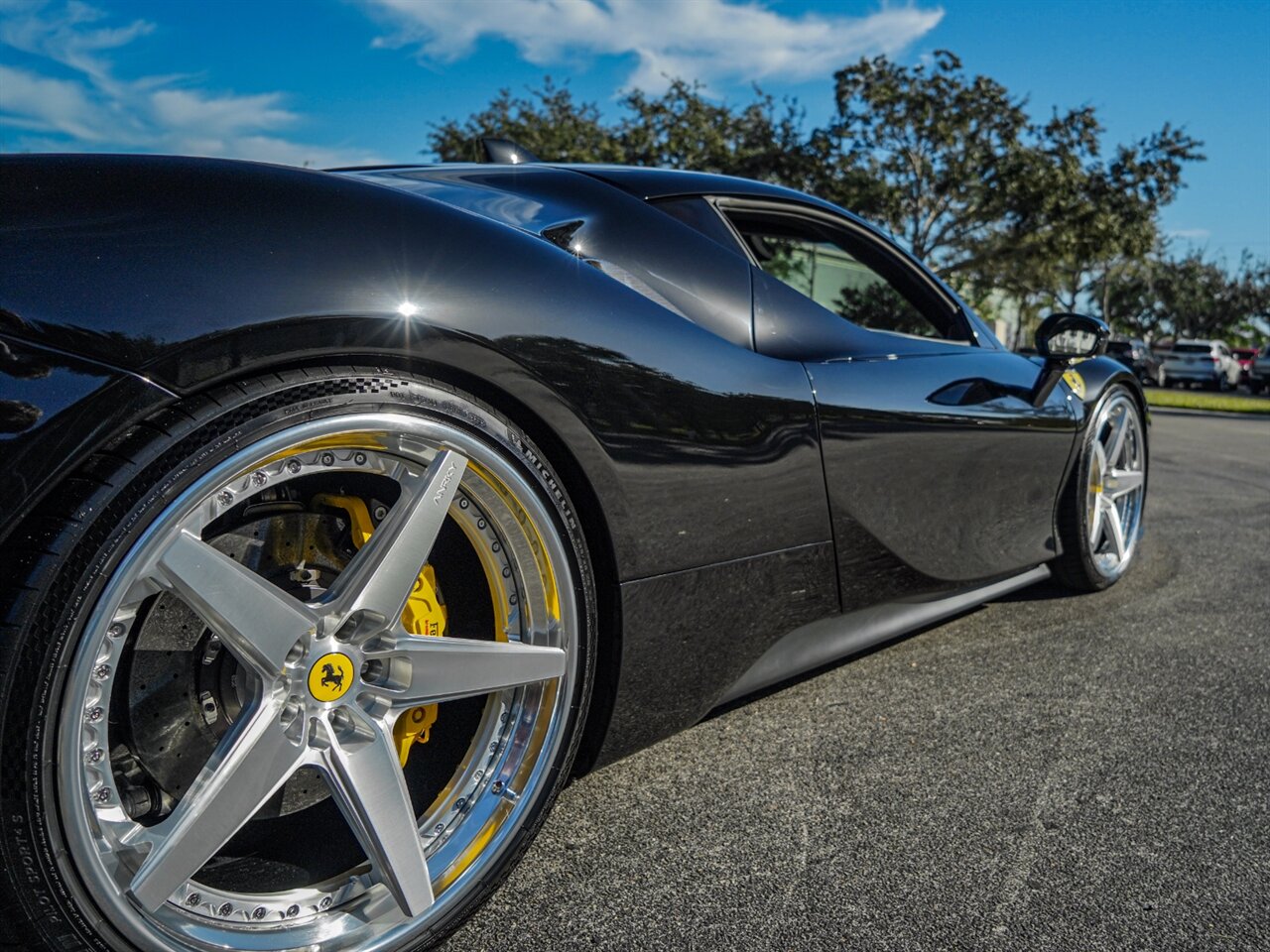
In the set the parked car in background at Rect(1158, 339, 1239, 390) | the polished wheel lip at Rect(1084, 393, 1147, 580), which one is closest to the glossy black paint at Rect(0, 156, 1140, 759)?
the polished wheel lip at Rect(1084, 393, 1147, 580)

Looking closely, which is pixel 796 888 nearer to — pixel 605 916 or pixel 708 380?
pixel 605 916

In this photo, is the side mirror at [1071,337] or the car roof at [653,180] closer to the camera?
the car roof at [653,180]

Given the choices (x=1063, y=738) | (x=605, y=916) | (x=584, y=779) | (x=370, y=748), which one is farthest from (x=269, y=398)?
(x=1063, y=738)

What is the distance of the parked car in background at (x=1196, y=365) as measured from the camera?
31391 mm

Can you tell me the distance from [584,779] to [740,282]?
3.45 feet

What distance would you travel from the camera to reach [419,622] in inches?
61.0

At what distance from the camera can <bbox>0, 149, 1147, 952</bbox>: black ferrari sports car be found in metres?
1.08

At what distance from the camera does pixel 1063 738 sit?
2293mm

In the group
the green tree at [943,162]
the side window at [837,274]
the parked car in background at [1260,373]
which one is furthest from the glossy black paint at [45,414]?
the parked car in background at [1260,373]

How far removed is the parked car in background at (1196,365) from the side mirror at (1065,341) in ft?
106

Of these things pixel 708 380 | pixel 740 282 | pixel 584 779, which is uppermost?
pixel 740 282

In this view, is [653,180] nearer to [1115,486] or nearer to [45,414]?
[45,414]

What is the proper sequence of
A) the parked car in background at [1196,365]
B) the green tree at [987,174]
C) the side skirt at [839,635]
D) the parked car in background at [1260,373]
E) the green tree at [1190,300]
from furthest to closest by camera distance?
the green tree at [1190,300] < the parked car in background at [1196,365] < the parked car in background at [1260,373] < the green tree at [987,174] < the side skirt at [839,635]

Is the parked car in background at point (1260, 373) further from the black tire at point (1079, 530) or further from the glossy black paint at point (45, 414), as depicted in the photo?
the glossy black paint at point (45, 414)
